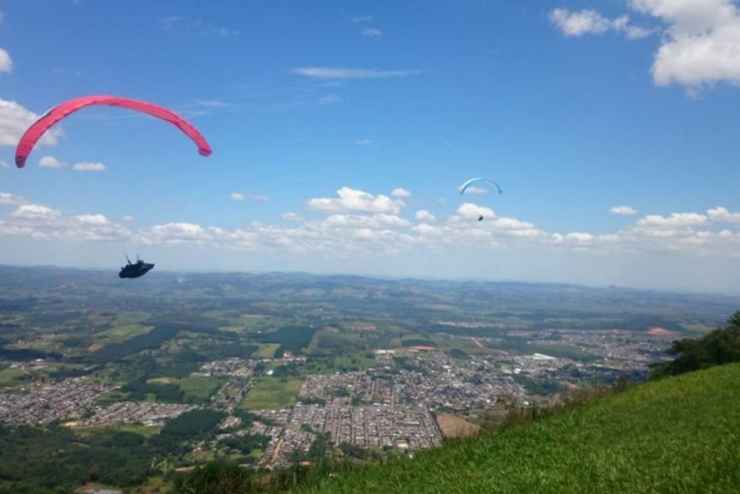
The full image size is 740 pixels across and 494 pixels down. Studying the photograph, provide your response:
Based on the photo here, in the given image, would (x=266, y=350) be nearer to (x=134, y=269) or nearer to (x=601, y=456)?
(x=134, y=269)

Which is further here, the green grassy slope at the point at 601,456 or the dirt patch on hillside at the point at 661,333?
the dirt patch on hillside at the point at 661,333

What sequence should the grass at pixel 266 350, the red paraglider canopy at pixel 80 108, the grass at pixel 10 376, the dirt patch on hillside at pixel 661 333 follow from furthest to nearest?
the dirt patch on hillside at pixel 661 333 → the grass at pixel 266 350 → the grass at pixel 10 376 → the red paraglider canopy at pixel 80 108

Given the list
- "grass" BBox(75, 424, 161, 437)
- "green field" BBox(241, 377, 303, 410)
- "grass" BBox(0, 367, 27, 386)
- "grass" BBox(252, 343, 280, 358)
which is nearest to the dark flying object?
"grass" BBox(75, 424, 161, 437)

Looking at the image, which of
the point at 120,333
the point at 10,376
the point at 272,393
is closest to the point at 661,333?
the point at 272,393

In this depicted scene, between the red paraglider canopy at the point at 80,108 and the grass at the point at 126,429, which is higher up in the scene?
the red paraglider canopy at the point at 80,108

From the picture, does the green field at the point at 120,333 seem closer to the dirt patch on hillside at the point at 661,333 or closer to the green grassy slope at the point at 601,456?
the green grassy slope at the point at 601,456

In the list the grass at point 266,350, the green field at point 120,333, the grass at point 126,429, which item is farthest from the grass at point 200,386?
the green field at point 120,333
